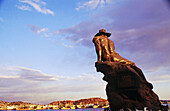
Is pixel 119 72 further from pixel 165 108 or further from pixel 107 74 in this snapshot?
pixel 165 108

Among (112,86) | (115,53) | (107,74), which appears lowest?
(112,86)

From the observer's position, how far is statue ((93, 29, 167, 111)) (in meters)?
13.6

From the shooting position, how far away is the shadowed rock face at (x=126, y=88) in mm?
13609

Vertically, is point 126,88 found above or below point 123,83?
below

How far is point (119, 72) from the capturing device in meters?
14.3

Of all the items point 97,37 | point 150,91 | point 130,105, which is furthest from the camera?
point 97,37

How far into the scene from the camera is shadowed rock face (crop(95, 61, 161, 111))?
1361 cm

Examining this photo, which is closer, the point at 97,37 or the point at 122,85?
the point at 122,85

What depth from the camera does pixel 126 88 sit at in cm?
1405

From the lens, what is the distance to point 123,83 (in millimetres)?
14008

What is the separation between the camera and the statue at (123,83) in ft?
44.7

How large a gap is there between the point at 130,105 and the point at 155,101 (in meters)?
2.57

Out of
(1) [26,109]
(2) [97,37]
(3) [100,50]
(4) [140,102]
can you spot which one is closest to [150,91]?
(4) [140,102]

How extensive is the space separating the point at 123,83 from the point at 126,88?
48 cm
